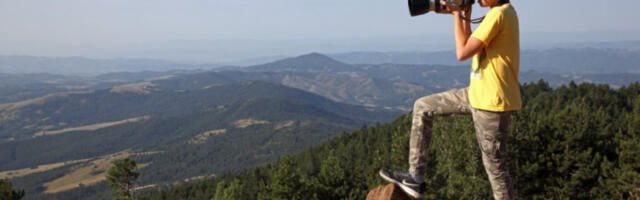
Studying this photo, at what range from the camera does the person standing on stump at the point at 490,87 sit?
4707 mm

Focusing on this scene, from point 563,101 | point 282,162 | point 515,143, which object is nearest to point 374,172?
point 282,162

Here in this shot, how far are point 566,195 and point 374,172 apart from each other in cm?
1175

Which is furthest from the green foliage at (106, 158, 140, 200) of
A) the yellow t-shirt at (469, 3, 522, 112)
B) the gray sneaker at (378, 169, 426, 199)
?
the yellow t-shirt at (469, 3, 522, 112)

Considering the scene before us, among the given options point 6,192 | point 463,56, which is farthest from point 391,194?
point 6,192

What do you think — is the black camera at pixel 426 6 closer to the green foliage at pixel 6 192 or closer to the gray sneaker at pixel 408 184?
the gray sneaker at pixel 408 184

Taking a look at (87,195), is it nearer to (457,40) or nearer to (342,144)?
(342,144)

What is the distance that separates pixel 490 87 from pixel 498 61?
306 millimetres

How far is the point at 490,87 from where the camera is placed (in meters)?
4.77

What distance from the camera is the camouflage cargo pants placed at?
498cm

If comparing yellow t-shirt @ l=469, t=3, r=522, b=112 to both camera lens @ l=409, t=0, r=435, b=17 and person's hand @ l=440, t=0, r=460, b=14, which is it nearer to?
person's hand @ l=440, t=0, r=460, b=14

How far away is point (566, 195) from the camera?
81.8 feet

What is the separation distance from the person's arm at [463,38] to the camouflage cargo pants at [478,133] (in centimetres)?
70

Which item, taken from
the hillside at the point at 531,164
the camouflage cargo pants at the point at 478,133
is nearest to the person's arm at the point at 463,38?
the camouflage cargo pants at the point at 478,133

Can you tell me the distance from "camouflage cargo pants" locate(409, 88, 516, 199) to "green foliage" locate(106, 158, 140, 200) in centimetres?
4003
